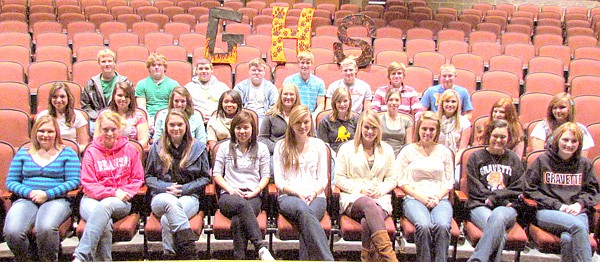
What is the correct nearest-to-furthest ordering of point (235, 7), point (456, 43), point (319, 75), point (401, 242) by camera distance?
1. point (401, 242)
2. point (319, 75)
3. point (456, 43)
4. point (235, 7)

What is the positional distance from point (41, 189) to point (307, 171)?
1.51 metres

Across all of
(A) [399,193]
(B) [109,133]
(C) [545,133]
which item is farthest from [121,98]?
(C) [545,133]

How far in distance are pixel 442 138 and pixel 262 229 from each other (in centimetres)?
148

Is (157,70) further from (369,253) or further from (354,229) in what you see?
(369,253)

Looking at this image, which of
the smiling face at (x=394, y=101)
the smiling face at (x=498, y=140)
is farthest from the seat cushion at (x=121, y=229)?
the smiling face at (x=498, y=140)

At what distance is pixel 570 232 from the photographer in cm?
300

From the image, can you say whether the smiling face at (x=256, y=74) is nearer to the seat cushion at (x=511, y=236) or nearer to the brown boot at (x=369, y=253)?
the brown boot at (x=369, y=253)

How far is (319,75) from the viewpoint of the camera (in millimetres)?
5215

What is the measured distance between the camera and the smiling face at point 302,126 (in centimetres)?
324

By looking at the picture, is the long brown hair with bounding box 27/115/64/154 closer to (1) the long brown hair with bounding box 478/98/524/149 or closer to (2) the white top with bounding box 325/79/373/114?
(2) the white top with bounding box 325/79/373/114

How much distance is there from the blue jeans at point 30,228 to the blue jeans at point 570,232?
2.64 m

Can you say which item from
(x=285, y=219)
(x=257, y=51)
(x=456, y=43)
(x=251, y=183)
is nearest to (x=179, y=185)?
(x=251, y=183)

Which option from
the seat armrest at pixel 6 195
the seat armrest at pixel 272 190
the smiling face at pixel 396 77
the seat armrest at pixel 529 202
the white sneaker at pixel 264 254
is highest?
the smiling face at pixel 396 77

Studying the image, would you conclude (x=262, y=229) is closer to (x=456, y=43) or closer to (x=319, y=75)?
(x=319, y=75)
